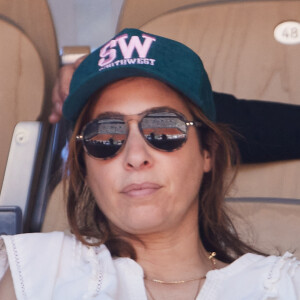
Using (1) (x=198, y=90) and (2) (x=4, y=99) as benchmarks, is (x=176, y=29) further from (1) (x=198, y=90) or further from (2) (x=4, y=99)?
(1) (x=198, y=90)

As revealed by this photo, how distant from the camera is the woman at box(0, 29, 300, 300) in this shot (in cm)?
131

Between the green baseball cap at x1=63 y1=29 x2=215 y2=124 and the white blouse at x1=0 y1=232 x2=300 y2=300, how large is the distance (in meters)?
0.29

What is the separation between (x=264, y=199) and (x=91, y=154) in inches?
23.5

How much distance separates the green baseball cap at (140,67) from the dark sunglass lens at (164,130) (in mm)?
58

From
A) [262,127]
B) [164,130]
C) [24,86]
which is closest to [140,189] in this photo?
[164,130]

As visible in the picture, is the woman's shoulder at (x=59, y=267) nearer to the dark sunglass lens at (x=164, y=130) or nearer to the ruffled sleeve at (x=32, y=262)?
the ruffled sleeve at (x=32, y=262)

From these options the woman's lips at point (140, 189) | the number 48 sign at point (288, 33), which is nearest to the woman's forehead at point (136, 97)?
the woman's lips at point (140, 189)

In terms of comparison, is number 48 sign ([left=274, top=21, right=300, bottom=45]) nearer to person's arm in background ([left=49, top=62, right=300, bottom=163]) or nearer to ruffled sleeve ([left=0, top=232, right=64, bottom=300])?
person's arm in background ([left=49, top=62, right=300, bottom=163])

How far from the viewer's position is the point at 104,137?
1381 mm

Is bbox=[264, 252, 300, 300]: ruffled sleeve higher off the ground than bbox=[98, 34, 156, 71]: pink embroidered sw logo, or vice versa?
bbox=[98, 34, 156, 71]: pink embroidered sw logo

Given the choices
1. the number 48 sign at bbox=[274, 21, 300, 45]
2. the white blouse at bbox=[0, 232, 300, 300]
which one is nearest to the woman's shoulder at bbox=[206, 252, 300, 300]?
the white blouse at bbox=[0, 232, 300, 300]

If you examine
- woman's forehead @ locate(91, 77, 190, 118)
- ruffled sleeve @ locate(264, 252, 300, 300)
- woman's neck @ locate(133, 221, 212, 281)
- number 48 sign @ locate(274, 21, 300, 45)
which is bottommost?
ruffled sleeve @ locate(264, 252, 300, 300)

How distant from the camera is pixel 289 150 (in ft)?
6.37

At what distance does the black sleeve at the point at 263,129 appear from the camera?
1936 millimetres
